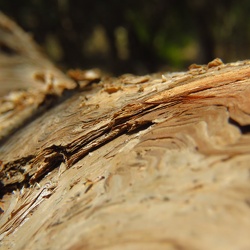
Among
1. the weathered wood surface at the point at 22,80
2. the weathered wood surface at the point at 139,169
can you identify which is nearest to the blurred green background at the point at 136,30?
the weathered wood surface at the point at 22,80

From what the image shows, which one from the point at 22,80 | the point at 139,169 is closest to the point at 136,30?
the point at 22,80

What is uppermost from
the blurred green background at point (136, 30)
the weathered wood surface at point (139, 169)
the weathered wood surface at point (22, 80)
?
the blurred green background at point (136, 30)

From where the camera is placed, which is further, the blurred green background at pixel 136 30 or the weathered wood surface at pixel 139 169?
the blurred green background at pixel 136 30

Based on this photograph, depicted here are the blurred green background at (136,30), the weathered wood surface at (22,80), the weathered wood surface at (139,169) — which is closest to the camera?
the weathered wood surface at (139,169)

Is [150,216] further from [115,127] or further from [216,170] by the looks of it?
[115,127]

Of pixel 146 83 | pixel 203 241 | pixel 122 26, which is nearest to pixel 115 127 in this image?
pixel 146 83

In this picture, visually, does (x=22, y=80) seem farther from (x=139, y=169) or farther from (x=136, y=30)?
(x=136, y=30)

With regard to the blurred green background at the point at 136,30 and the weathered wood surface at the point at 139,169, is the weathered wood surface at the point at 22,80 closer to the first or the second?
the weathered wood surface at the point at 139,169

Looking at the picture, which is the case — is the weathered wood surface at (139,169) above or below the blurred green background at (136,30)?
below
